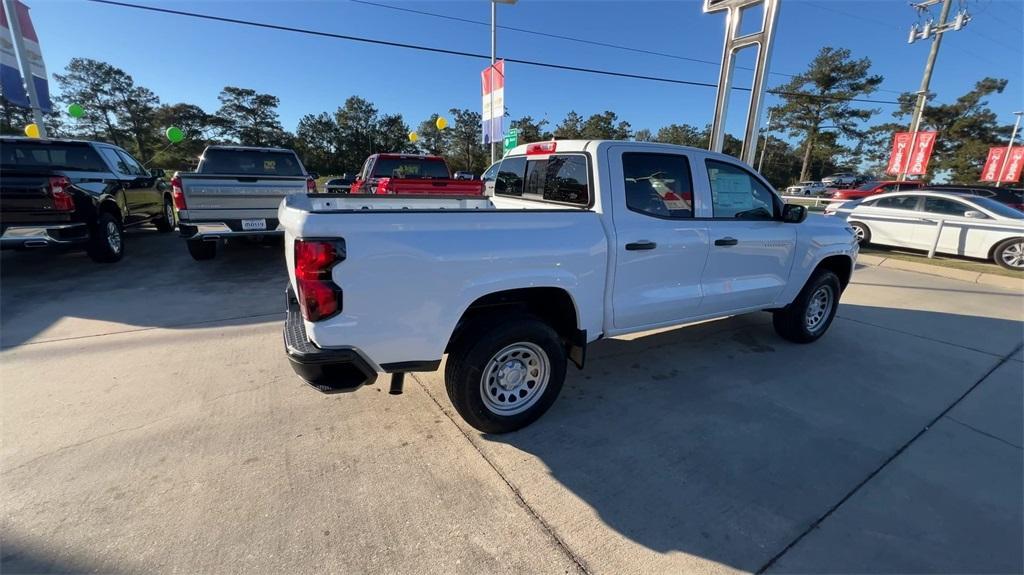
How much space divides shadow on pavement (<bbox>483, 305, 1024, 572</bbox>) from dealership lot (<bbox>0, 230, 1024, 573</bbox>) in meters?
0.02

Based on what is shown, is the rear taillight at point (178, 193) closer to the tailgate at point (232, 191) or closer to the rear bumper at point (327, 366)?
the tailgate at point (232, 191)

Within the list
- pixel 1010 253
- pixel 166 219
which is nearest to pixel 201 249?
pixel 166 219

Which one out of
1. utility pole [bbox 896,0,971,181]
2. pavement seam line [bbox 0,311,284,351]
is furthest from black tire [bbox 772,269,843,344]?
utility pole [bbox 896,0,971,181]

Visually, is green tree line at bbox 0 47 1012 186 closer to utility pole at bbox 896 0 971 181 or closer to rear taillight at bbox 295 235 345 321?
utility pole at bbox 896 0 971 181

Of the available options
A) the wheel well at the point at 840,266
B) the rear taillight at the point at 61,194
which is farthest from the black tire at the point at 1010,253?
the rear taillight at the point at 61,194

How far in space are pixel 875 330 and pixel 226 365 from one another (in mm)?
6948

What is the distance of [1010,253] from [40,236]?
55.0 ft

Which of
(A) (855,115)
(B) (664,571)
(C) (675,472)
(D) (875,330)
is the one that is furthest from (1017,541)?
(A) (855,115)

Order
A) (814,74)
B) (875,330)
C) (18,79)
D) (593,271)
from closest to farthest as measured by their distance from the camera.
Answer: (593,271), (875,330), (18,79), (814,74)

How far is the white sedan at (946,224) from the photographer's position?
29.2 ft

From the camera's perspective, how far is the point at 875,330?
5.11 metres

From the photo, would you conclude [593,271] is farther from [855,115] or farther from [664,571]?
[855,115]

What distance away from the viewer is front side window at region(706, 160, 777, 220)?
142 inches

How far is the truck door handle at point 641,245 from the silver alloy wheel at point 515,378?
3.17 ft
